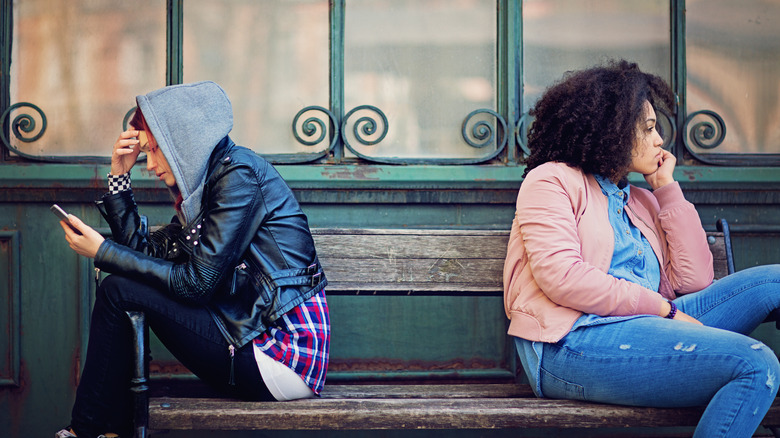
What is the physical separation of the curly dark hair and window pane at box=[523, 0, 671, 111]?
3.13 ft

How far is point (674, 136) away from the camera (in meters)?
3.60

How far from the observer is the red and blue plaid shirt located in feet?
7.90

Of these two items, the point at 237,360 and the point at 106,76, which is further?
the point at 106,76

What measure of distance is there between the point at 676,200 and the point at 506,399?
106cm

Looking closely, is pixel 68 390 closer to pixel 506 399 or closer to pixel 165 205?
pixel 165 205

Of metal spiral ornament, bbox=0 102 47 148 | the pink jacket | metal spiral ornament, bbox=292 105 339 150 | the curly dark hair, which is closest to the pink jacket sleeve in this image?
the pink jacket

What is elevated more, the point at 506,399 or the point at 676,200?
the point at 676,200

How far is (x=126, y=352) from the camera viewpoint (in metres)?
2.32

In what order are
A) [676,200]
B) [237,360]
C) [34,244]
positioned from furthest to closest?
1. [34,244]
2. [676,200]
3. [237,360]

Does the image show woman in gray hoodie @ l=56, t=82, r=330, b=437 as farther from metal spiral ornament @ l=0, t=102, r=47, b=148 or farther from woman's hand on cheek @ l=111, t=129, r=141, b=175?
metal spiral ornament @ l=0, t=102, r=47, b=148

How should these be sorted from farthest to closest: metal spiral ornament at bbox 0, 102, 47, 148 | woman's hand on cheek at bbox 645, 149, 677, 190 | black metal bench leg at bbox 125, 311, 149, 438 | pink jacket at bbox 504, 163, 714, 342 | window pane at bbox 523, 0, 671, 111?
window pane at bbox 523, 0, 671, 111 < metal spiral ornament at bbox 0, 102, 47, 148 < woman's hand on cheek at bbox 645, 149, 677, 190 < pink jacket at bbox 504, 163, 714, 342 < black metal bench leg at bbox 125, 311, 149, 438

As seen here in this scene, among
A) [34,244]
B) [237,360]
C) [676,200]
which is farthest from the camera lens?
[34,244]

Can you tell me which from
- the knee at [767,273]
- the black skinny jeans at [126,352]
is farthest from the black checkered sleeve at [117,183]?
the knee at [767,273]

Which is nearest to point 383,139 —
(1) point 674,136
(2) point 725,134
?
(1) point 674,136
